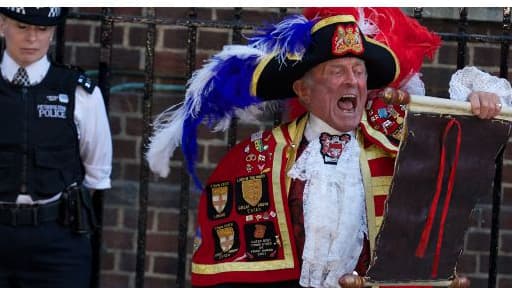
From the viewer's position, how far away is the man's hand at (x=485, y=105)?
3.25 metres

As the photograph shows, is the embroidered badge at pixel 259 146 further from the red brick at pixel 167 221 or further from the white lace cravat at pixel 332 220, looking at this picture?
the red brick at pixel 167 221

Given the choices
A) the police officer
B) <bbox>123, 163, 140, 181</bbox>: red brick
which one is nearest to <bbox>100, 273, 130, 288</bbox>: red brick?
<bbox>123, 163, 140, 181</bbox>: red brick

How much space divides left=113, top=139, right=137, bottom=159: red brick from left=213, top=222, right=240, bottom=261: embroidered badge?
148 cm

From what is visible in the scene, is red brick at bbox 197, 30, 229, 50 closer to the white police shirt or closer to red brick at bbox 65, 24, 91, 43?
red brick at bbox 65, 24, 91, 43

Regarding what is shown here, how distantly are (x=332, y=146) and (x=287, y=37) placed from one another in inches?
15.0

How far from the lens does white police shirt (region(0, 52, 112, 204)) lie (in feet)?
13.2

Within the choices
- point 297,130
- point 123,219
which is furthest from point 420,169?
point 123,219

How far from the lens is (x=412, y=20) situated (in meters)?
3.65

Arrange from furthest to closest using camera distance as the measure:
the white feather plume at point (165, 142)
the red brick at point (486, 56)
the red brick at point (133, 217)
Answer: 1. the red brick at point (133, 217)
2. the red brick at point (486, 56)
3. the white feather plume at point (165, 142)

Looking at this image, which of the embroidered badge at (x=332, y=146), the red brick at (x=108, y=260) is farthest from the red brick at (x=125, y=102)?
the embroidered badge at (x=332, y=146)

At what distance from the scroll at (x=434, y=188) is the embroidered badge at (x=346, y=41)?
0.36 m

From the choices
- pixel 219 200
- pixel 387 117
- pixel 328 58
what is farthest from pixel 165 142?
pixel 387 117

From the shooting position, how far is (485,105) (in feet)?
10.7

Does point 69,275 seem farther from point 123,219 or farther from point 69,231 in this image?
point 123,219
